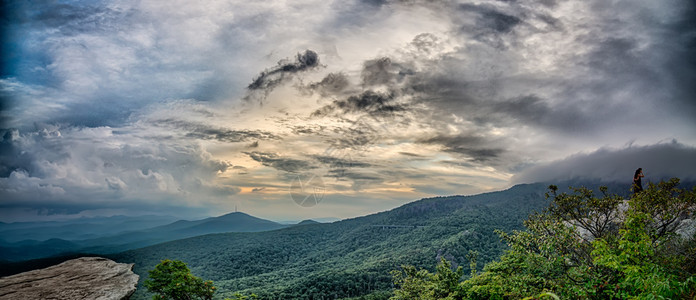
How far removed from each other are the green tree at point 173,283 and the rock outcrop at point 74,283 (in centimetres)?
416

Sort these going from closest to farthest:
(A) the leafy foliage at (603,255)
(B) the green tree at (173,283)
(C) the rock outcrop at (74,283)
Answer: (A) the leafy foliage at (603,255)
(C) the rock outcrop at (74,283)
(B) the green tree at (173,283)

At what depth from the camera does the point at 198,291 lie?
49.5 ft

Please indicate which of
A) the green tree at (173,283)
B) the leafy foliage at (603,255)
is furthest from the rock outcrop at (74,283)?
the leafy foliage at (603,255)

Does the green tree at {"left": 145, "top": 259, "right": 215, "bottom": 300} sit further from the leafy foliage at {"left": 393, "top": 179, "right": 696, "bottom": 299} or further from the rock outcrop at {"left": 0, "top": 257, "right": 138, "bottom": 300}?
the leafy foliage at {"left": 393, "top": 179, "right": 696, "bottom": 299}

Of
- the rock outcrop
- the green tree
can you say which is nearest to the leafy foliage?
the rock outcrop

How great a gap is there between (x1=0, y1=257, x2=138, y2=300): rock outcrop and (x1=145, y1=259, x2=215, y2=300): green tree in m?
4.16

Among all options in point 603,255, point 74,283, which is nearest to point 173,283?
point 74,283

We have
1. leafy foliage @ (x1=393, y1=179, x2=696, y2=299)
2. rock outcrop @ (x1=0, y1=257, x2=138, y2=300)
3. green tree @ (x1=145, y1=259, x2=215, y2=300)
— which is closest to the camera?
leafy foliage @ (x1=393, y1=179, x2=696, y2=299)

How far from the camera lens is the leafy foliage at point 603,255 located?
7.57 metres

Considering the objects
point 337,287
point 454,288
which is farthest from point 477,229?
point 454,288

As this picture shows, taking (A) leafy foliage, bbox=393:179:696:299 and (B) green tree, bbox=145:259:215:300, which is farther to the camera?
(B) green tree, bbox=145:259:215:300

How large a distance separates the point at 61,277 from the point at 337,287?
131624 millimetres

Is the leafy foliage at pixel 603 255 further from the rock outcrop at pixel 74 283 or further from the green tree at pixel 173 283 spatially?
the green tree at pixel 173 283

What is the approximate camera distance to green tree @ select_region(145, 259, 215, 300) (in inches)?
575
